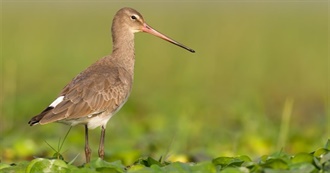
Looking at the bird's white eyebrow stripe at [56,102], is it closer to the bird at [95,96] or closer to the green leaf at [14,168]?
the bird at [95,96]

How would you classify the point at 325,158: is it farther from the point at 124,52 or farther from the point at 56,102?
→ the point at 124,52

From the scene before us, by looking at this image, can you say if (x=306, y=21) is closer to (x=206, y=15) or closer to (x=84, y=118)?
(x=206, y=15)

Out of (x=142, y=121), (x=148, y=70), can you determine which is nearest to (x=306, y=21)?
(x=148, y=70)

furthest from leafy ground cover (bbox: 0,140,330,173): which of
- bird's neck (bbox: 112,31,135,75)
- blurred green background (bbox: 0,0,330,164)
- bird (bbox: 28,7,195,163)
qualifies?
bird's neck (bbox: 112,31,135,75)

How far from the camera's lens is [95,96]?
24.0 feet

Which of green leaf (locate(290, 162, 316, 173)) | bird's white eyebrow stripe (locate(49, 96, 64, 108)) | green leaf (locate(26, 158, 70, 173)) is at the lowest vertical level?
green leaf (locate(26, 158, 70, 173))

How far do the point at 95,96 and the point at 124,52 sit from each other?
2.65 feet

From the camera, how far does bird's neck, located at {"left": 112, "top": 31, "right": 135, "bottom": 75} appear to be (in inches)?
311

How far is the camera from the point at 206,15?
22.7m

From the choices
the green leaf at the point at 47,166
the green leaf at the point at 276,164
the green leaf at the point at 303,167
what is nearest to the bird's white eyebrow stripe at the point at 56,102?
the green leaf at the point at 47,166

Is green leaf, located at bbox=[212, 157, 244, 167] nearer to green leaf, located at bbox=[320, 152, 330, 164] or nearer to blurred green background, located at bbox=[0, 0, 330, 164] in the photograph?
green leaf, located at bbox=[320, 152, 330, 164]

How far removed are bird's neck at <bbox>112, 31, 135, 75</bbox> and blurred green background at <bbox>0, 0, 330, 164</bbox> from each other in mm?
744

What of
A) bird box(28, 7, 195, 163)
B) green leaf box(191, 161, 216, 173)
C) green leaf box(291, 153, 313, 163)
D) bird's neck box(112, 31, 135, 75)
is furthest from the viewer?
bird's neck box(112, 31, 135, 75)

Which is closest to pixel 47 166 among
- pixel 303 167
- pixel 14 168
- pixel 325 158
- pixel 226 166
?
pixel 14 168
